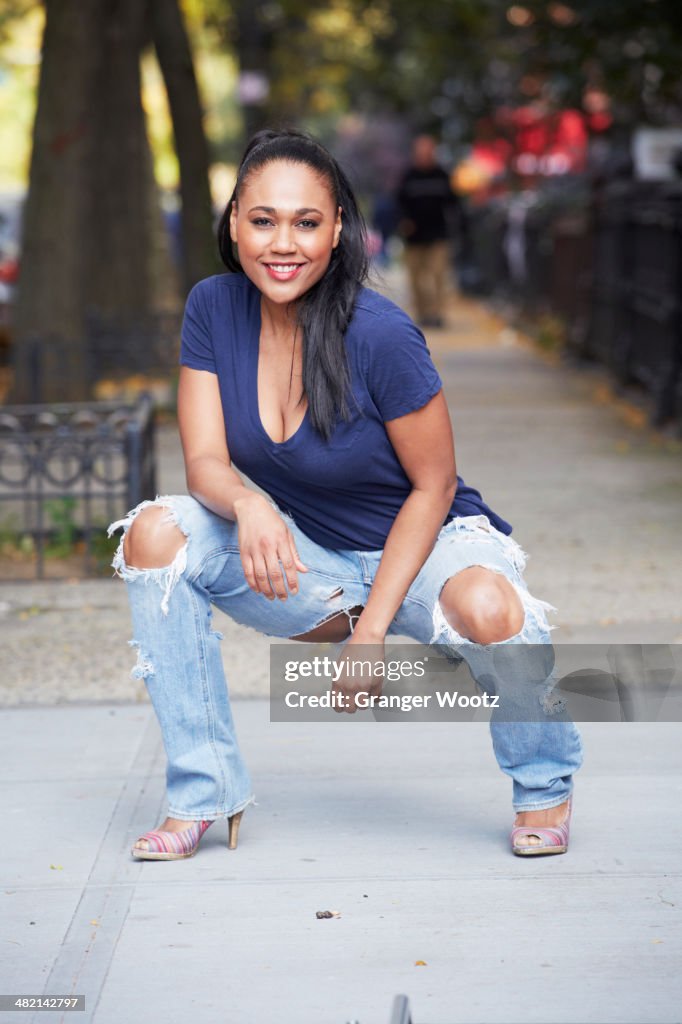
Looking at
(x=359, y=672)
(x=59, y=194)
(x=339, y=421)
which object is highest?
(x=59, y=194)

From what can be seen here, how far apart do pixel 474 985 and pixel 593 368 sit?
12828 millimetres

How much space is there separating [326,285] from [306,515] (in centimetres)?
53

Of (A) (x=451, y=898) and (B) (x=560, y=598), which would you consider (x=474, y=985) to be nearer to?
(A) (x=451, y=898)

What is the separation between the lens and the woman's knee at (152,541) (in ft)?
11.9

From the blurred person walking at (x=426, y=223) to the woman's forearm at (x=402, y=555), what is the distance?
16.4 meters

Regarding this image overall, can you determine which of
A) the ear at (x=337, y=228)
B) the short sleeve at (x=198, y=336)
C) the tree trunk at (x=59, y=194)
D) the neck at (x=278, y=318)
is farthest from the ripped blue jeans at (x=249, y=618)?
the tree trunk at (x=59, y=194)

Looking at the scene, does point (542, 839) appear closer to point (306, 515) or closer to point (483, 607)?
point (483, 607)

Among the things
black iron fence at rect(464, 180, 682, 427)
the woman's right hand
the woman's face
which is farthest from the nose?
black iron fence at rect(464, 180, 682, 427)

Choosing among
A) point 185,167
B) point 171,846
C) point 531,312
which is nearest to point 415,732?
point 171,846

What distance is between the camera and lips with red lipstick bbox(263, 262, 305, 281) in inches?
145

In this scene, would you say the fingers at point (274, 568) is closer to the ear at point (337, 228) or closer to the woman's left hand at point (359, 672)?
the woman's left hand at point (359, 672)

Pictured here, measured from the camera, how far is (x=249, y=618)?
3848mm

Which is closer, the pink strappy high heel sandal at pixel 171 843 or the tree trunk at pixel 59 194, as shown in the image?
the pink strappy high heel sandal at pixel 171 843

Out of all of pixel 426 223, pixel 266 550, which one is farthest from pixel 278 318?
pixel 426 223
